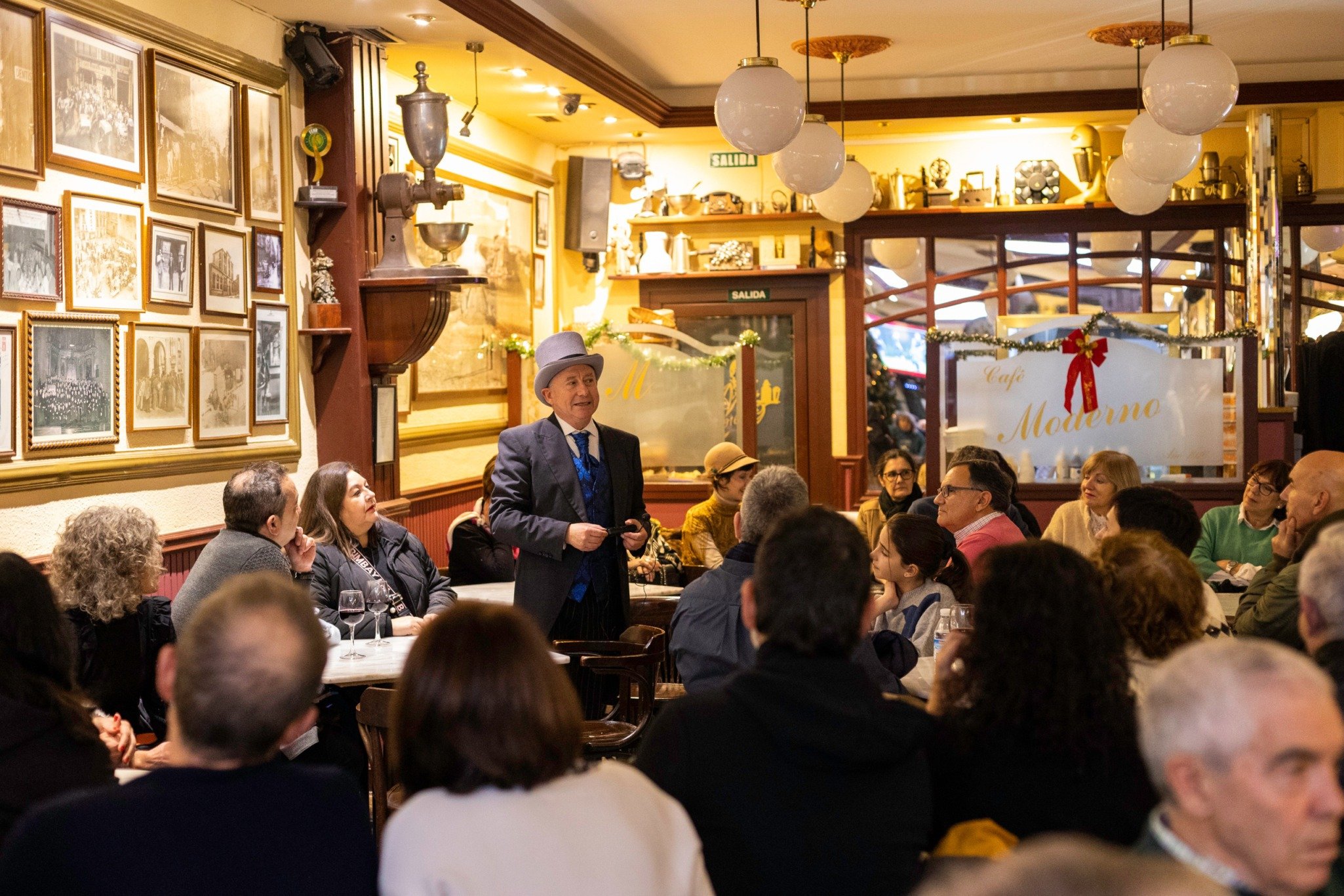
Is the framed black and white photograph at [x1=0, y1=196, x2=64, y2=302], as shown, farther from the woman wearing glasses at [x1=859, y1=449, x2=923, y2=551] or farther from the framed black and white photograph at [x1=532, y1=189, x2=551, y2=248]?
the framed black and white photograph at [x1=532, y1=189, x2=551, y2=248]

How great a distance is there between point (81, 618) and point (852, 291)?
7394mm

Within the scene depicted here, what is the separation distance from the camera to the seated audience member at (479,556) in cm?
622

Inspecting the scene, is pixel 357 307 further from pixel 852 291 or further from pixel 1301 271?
pixel 1301 271

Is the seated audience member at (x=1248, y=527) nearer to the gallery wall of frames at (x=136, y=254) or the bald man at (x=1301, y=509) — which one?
the bald man at (x=1301, y=509)

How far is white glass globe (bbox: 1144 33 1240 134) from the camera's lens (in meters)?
4.87

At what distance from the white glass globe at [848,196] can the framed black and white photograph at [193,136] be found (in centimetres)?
352

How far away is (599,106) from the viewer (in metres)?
8.30

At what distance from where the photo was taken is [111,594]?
3.53m

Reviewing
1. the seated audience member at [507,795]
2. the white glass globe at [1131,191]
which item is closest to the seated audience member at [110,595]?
the seated audience member at [507,795]

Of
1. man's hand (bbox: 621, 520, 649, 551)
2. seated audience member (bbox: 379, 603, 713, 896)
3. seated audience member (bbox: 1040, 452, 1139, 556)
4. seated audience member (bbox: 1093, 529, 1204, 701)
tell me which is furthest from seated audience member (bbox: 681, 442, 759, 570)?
seated audience member (bbox: 379, 603, 713, 896)

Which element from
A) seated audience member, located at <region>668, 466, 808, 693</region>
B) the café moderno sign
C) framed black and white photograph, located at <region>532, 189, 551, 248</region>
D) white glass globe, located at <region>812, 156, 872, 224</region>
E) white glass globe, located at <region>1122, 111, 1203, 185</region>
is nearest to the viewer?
seated audience member, located at <region>668, 466, 808, 693</region>

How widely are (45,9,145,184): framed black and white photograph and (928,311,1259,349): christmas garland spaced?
404 cm

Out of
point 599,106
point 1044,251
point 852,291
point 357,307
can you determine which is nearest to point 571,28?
point 599,106

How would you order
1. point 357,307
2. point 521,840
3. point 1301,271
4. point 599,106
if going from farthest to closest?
point 1301,271 < point 599,106 < point 357,307 < point 521,840
